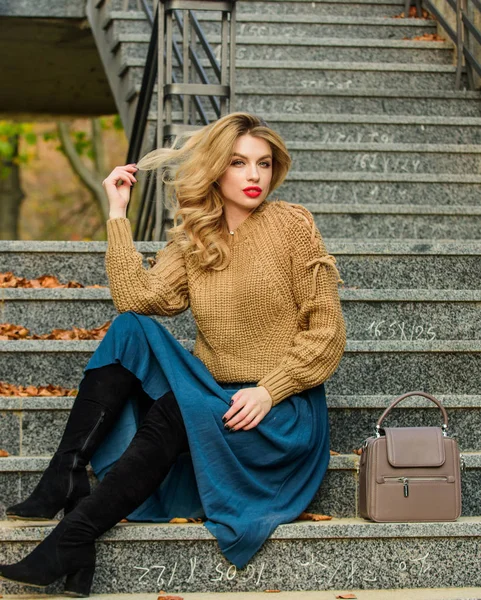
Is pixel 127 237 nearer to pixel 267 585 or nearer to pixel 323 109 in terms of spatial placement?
pixel 267 585

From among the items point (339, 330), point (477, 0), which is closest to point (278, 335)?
point (339, 330)

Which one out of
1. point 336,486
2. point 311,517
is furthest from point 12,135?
point 311,517

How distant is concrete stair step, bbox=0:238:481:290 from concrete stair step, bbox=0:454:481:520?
4.37 feet

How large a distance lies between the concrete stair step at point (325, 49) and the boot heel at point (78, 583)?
4915 millimetres

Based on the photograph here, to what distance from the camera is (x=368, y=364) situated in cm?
423

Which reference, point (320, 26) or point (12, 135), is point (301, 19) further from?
point (12, 135)

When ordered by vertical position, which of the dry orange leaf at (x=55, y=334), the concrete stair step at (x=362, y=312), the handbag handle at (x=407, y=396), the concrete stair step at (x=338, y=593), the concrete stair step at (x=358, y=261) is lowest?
the concrete stair step at (x=338, y=593)

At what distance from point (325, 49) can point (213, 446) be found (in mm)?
4751

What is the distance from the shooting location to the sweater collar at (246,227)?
12.6ft

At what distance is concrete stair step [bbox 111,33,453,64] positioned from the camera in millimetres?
7457

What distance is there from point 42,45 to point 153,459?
6663 mm

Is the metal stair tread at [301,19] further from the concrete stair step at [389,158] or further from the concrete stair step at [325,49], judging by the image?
the concrete stair step at [389,158]

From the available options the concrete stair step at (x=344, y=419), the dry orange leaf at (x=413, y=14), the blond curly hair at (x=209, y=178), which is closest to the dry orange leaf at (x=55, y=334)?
the concrete stair step at (x=344, y=419)

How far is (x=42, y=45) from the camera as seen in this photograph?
928 cm
